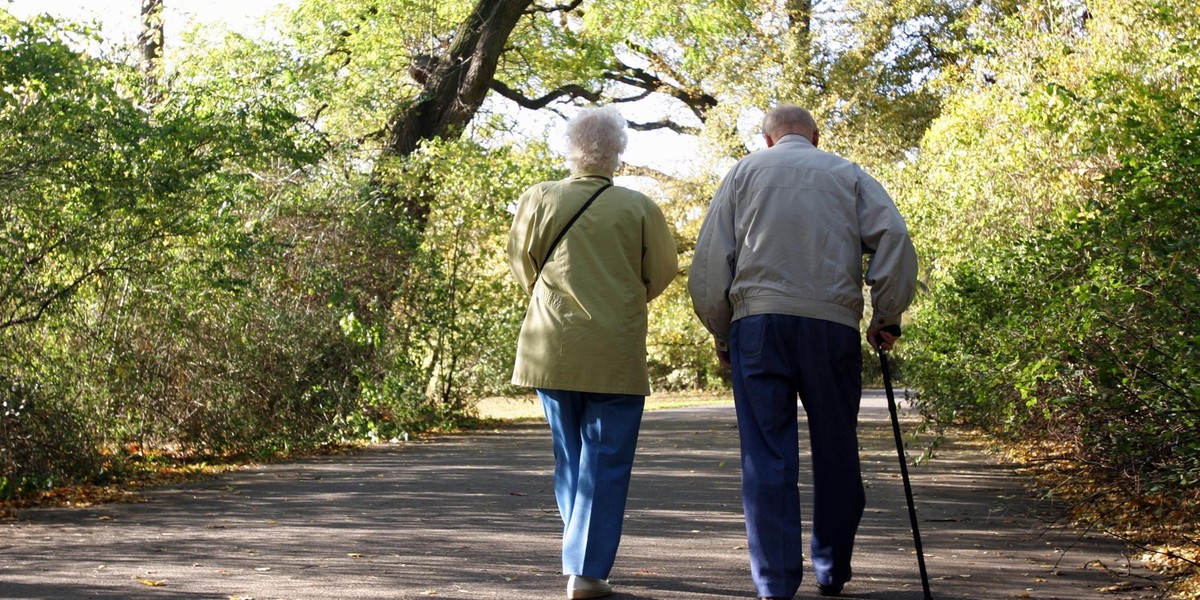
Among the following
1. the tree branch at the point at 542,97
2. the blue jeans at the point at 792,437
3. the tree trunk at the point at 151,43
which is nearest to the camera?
the blue jeans at the point at 792,437

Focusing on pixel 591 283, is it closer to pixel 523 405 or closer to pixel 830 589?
pixel 830 589

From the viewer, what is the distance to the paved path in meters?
6.15

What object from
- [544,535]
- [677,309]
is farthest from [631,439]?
[677,309]

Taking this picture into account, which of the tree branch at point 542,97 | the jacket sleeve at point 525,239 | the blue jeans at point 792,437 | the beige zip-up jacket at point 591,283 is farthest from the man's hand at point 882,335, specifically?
the tree branch at point 542,97

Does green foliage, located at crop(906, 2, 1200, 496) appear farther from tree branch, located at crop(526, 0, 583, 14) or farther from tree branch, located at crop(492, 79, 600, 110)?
tree branch, located at crop(492, 79, 600, 110)

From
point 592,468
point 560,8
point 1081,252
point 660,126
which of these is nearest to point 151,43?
point 560,8

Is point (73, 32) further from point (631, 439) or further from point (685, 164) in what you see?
point (685, 164)

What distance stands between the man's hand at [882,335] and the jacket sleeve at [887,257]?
0.05 metres

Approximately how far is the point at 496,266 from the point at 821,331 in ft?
46.3

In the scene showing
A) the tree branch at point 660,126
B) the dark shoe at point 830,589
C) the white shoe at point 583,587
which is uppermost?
the tree branch at point 660,126

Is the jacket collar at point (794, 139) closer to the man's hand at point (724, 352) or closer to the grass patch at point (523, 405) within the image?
the man's hand at point (724, 352)

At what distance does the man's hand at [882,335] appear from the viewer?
5.95 metres

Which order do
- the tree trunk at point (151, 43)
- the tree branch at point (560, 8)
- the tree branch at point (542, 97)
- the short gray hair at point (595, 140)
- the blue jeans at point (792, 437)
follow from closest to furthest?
the blue jeans at point (792, 437), the short gray hair at point (595, 140), the tree trunk at point (151, 43), the tree branch at point (560, 8), the tree branch at point (542, 97)

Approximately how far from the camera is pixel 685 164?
32094 mm
